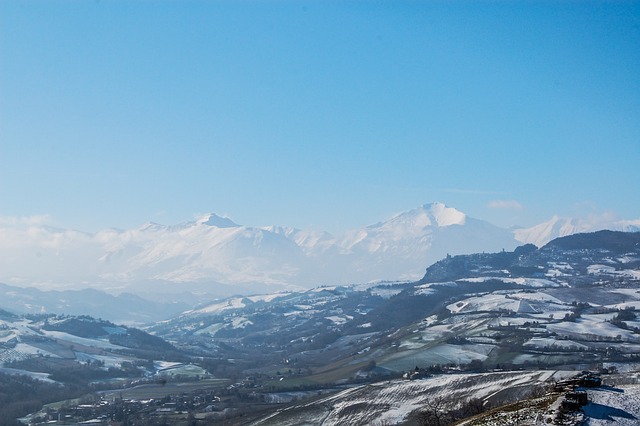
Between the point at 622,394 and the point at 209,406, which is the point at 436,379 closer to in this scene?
the point at 209,406

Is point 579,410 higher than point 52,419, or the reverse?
point 579,410

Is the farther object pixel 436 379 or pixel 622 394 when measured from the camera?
pixel 436 379

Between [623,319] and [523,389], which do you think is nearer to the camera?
[523,389]

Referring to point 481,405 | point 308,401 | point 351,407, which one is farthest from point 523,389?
point 308,401

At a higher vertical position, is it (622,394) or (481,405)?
(622,394)

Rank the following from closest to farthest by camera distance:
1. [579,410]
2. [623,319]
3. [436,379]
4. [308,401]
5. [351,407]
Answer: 1. [579,410]
2. [351,407]
3. [436,379]
4. [308,401]
5. [623,319]

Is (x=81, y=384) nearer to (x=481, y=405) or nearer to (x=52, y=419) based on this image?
(x=52, y=419)

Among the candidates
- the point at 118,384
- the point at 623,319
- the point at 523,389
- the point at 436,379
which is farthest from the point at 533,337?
the point at 118,384

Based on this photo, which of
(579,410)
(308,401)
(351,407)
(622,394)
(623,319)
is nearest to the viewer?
(579,410)

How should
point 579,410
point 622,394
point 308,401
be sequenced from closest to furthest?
1. point 579,410
2. point 622,394
3. point 308,401
